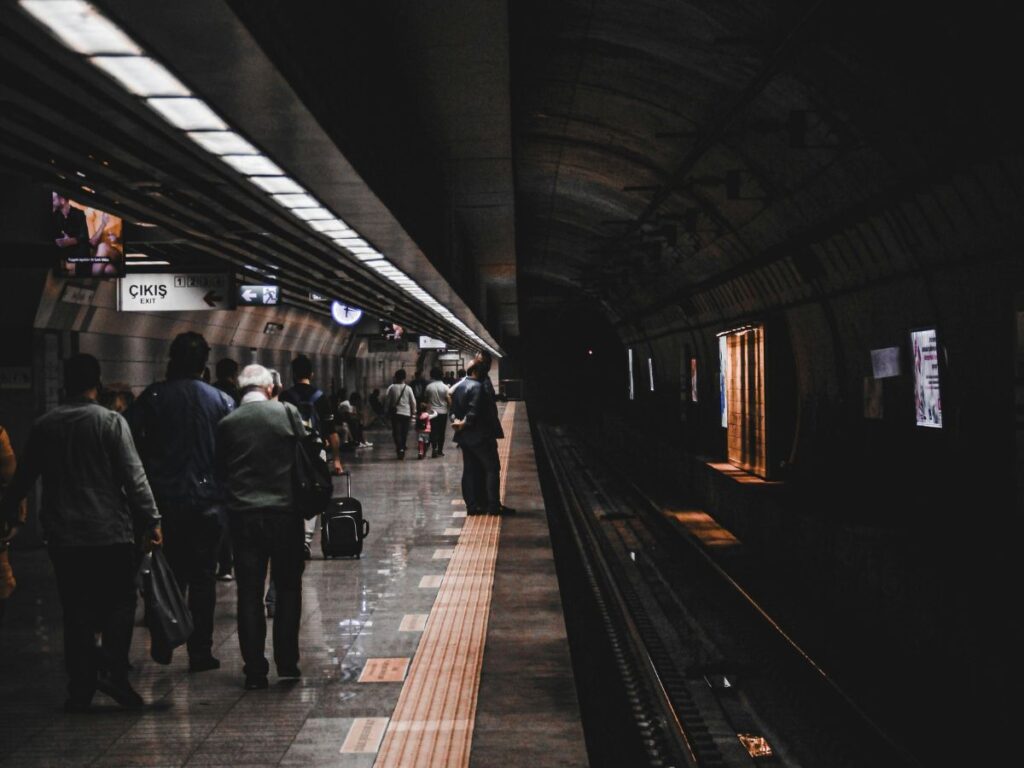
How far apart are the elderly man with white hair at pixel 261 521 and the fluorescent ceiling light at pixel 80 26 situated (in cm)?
244

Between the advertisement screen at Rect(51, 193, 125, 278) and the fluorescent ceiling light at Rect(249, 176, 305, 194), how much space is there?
290 centimetres

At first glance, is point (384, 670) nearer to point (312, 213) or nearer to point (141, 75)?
point (141, 75)

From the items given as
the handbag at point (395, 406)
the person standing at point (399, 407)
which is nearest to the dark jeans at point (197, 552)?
the person standing at point (399, 407)

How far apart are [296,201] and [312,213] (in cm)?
55

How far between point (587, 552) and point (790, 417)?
12.1ft

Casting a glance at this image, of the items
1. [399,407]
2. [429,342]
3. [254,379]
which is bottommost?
[399,407]

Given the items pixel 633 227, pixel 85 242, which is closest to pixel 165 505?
pixel 85 242

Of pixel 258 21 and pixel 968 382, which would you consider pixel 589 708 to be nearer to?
pixel 968 382

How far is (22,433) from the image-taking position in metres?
10.9

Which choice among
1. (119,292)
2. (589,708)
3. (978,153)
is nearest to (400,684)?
(589,708)

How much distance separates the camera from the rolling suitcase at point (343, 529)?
9867 millimetres

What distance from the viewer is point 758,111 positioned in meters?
11.1

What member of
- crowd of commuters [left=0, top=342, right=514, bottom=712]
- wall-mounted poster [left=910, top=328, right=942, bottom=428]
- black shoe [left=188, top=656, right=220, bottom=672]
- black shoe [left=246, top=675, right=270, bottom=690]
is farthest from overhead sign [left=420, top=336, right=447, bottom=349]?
black shoe [left=246, top=675, right=270, bottom=690]

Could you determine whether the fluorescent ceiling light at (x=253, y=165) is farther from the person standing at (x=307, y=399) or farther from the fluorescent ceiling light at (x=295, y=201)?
the person standing at (x=307, y=399)
